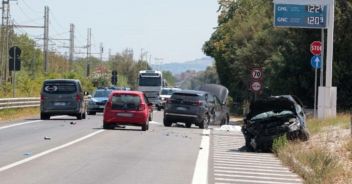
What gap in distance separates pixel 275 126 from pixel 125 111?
9885 millimetres

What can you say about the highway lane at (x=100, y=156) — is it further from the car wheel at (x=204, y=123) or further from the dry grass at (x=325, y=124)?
the car wheel at (x=204, y=123)

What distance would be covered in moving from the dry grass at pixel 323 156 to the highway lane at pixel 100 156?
7.82ft

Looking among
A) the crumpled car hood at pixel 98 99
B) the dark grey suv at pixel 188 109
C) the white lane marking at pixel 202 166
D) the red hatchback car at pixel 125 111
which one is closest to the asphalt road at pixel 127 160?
the white lane marking at pixel 202 166

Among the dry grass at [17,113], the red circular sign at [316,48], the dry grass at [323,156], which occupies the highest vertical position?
the red circular sign at [316,48]

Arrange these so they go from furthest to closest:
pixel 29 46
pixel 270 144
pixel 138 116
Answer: pixel 29 46 < pixel 138 116 < pixel 270 144

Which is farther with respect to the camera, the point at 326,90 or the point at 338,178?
the point at 326,90

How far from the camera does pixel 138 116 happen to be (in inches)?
1286

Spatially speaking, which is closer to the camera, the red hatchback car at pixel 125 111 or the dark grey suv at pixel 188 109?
the red hatchback car at pixel 125 111

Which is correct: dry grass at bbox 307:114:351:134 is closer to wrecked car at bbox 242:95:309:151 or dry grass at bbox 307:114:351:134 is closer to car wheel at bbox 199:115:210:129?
wrecked car at bbox 242:95:309:151

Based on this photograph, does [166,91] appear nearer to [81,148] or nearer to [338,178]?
[81,148]

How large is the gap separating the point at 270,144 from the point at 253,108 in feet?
7.76

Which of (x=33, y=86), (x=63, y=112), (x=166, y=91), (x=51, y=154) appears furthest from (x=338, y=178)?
(x=166, y=91)

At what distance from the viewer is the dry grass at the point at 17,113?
42.7m

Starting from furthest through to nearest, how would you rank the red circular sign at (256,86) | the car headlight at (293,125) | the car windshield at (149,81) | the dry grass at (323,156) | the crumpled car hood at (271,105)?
the car windshield at (149,81) → the red circular sign at (256,86) → the crumpled car hood at (271,105) → the car headlight at (293,125) → the dry grass at (323,156)
